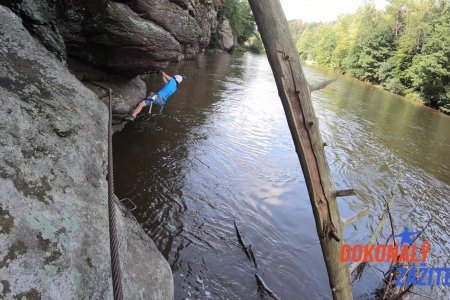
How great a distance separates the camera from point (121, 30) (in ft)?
23.9

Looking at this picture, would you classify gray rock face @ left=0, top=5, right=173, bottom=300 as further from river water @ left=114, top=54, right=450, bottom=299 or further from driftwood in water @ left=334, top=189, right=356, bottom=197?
river water @ left=114, top=54, right=450, bottom=299

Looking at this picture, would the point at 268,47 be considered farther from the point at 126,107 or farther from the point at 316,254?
the point at 126,107

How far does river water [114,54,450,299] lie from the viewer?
566 centimetres

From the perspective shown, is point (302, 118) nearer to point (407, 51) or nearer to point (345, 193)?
point (345, 193)

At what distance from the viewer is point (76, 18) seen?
716 centimetres

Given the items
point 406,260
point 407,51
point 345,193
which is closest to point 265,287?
point 406,260

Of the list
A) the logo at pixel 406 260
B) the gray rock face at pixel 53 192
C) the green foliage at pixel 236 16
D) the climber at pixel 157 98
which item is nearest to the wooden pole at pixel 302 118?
the gray rock face at pixel 53 192

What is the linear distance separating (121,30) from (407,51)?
3741 cm

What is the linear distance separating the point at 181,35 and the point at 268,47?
22.1 feet

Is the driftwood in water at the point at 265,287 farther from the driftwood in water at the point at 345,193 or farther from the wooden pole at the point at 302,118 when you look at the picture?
the driftwood in water at the point at 345,193

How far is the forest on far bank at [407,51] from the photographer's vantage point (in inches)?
1125

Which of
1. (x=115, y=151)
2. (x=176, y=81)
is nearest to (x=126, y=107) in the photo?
(x=115, y=151)

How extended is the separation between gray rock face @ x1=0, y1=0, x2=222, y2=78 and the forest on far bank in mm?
25839

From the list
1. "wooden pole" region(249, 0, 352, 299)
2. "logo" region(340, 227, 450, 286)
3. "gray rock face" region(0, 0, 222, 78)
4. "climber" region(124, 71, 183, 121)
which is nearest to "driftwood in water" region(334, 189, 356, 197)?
"wooden pole" region(249, 0, 352, 299)
